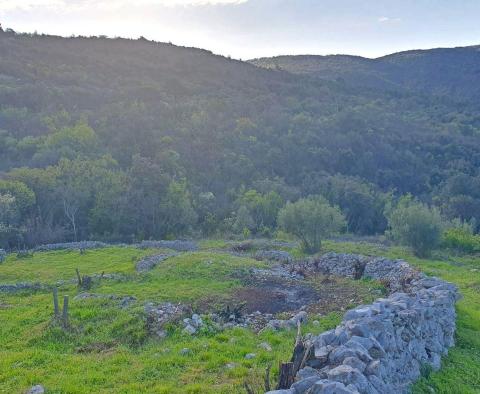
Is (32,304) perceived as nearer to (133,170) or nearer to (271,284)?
(271,284)

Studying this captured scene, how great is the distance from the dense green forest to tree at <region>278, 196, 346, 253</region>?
33.8 feet

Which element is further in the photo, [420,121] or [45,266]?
[420,121]

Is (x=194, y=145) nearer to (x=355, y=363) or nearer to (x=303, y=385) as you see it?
(x=355, y=363)

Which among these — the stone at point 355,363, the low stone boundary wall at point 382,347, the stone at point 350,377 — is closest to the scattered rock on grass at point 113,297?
the low stone boundary wall at point 382,347

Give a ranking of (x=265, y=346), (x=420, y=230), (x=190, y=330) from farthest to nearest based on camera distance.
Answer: (x=420, y=230) → (x=190, y=330) → (x=265, y=346)

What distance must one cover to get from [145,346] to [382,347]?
636cm

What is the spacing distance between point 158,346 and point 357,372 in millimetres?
6392

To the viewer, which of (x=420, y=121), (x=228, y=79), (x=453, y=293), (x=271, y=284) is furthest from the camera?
(x=228, y=79)

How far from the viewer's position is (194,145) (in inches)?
2549

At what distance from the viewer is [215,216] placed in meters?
48.1

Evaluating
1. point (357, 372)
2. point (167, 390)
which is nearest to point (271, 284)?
point (167, 390)

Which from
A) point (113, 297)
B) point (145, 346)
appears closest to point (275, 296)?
point (113, 297)

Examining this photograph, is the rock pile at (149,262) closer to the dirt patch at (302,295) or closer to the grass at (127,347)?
the grass at (127,347)

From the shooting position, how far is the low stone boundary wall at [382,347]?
8227 mm
